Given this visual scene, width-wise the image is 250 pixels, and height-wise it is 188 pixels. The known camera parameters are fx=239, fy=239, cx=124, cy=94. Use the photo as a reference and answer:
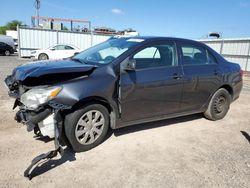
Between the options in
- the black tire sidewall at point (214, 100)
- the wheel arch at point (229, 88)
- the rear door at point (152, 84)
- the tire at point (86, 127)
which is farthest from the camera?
the wheel arch at point (229, 88)

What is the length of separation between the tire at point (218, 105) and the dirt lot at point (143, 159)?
0.43 metres

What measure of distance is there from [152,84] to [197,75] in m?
1.13

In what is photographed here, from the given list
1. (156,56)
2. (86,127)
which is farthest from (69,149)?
(156,56)

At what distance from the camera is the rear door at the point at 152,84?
3739 mm

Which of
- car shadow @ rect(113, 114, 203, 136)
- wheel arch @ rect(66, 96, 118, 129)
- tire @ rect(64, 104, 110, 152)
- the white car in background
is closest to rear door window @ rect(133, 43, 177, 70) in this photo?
wheel arch @ rect(66, 96, 118, 129)

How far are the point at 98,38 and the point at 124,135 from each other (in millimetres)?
19780

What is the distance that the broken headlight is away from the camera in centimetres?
311

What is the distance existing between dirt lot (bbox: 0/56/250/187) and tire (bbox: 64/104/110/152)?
14 cm

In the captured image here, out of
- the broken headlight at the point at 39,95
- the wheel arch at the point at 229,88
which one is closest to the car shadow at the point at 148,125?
the wheel arch at the point at 229,88

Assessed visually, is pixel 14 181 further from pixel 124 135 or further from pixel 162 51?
pixel 162 51

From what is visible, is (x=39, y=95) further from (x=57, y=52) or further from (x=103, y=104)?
(x=57, y=52)

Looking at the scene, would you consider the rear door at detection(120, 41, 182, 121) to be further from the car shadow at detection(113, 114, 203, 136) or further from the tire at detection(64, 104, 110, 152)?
the car shadow at detection(113, 114, 203, 136)

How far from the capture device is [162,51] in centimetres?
428

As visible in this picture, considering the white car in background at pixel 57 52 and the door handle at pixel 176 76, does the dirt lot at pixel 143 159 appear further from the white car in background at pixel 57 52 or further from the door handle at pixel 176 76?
the white car in background at pixel 57 52
